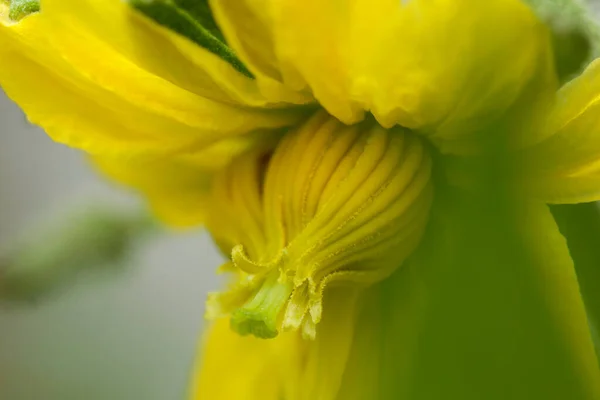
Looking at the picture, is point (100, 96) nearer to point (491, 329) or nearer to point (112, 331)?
point (491, 329)

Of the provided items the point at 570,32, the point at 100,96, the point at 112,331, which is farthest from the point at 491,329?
the point at 112,331

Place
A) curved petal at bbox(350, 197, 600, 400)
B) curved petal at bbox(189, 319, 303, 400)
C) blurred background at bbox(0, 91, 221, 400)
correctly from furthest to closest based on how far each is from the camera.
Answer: blurred background at bbox(0, 91, 221, 400)
curved petal at bbox(189, 319, 303, 400)
curved petal at bbox(350, 197, 600, 400)

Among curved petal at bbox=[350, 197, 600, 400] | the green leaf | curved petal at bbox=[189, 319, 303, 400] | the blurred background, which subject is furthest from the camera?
the blurred background

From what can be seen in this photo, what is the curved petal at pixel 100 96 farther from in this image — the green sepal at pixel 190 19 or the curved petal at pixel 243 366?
the curved petal at pixel 243 366

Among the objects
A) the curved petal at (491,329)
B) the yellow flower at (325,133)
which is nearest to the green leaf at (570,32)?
the yellow flower at (325,133)

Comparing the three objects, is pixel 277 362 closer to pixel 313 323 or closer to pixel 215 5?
pixel 313 323

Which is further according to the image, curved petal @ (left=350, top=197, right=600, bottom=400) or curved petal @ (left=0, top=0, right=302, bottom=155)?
curved petal @ (left=0, top=0, right=302, bottom=155)

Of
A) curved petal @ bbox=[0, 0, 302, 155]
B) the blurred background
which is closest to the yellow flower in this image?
curved petal @ bbox=[0, 0, 302, 155]

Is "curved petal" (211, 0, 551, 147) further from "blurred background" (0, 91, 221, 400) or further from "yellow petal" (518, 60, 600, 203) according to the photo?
"blurred background" (0, 91, 221, 400)
